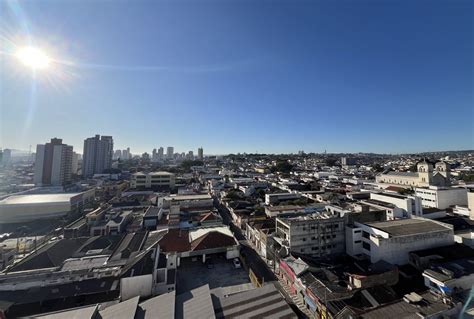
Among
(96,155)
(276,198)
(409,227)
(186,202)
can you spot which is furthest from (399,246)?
(96,155)

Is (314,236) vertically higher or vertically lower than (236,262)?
higher

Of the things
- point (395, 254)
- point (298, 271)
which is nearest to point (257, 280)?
point (298, 271)

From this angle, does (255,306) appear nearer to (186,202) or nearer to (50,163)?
(186,202)

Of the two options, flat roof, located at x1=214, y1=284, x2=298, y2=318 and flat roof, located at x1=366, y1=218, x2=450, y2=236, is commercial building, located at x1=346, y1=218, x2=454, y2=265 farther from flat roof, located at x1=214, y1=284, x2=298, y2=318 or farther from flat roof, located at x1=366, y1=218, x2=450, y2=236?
flat roof, located at x1=214, y1=284, x2=298, y2=318

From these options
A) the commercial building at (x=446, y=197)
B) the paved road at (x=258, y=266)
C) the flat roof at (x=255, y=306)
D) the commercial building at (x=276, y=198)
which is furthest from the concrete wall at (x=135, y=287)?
the commercial building at (x=446, y=197)

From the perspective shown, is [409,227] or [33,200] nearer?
[409,227]

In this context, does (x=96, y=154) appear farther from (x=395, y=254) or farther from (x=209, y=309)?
(x=395, y=254)

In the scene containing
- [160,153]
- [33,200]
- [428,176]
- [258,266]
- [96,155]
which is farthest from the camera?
[160,153]
